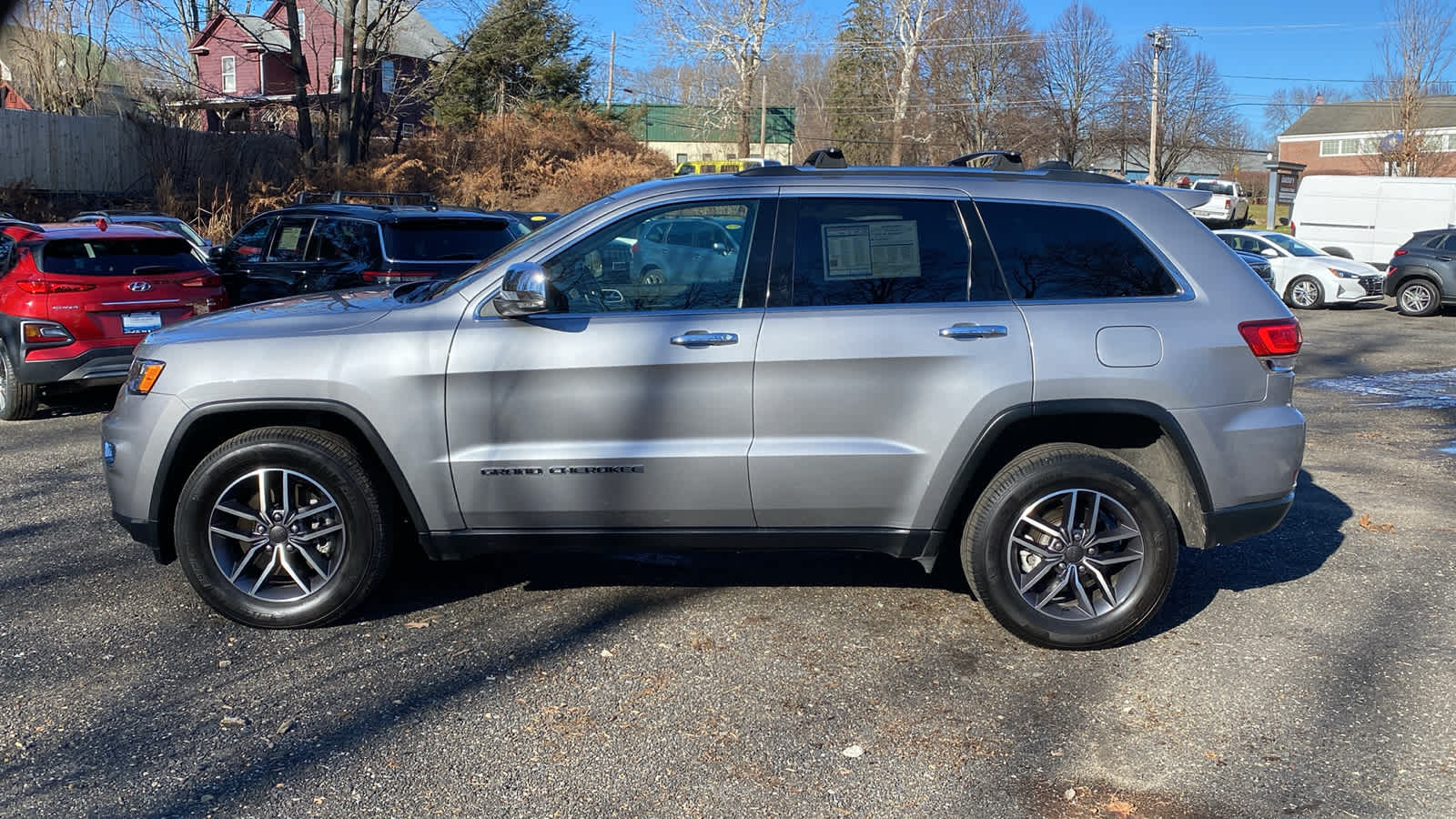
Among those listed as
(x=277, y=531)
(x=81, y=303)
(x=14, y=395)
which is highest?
(x=81, y=303)

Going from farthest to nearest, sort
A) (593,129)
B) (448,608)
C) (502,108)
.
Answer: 1. (502,108)
2. (593,129)
3. (448,608)

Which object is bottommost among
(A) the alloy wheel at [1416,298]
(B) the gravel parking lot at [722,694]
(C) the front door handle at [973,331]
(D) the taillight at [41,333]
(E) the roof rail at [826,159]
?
(B) the gravel parking lot at [722,694]

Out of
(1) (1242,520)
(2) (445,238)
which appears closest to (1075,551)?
(1) (1242,520)

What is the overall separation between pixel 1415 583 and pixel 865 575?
2601mm

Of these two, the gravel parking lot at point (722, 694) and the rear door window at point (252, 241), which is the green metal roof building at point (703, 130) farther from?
the gravel parking lot at point (722, 694)

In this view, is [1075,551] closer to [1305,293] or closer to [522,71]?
[1305,293]

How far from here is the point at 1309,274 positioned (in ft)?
71.4

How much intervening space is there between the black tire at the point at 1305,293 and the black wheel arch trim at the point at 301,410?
20.9 metres

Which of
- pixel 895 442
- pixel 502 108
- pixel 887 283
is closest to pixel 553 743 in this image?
pixel 895 442

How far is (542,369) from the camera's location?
4617 mm

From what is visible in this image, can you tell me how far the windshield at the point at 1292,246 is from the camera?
22453mm

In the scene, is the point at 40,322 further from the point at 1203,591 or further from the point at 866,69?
the point at 866,69

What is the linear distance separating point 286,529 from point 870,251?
2605 millimetres

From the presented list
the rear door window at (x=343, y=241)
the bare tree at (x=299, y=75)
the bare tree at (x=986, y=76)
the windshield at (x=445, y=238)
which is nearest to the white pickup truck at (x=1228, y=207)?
the bare tree at (x=986, y=76)
